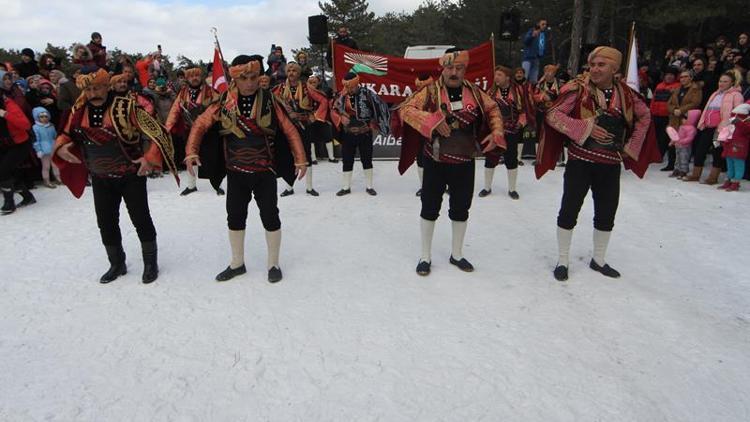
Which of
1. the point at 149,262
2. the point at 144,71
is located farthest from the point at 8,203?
the point at 144,71

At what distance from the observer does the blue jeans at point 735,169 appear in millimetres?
7656

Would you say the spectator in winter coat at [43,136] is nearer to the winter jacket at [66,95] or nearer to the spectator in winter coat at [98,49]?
the winter jacket at [66,95]

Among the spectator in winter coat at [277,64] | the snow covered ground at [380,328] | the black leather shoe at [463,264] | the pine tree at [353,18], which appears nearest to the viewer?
the snow covered ground at [380,328]

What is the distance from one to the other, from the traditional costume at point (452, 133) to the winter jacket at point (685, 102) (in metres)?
6.48

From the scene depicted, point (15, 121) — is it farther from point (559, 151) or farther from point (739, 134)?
point (739, 134)

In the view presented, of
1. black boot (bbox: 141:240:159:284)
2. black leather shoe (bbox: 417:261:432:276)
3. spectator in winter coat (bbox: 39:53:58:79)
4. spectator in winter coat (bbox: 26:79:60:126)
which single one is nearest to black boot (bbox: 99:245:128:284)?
black boot (bbox: 141:240:159:284)

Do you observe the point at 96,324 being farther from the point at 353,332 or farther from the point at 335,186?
the point at 335,186

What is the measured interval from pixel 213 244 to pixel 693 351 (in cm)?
490

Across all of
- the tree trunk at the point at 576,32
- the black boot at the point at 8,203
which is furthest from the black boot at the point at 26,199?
the tree trunk at the point at 576,32

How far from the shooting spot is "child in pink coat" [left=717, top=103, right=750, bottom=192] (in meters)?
7.43

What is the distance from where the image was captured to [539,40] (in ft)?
42.8

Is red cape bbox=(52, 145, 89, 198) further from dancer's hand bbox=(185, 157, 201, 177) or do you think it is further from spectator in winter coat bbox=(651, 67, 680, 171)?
spectator in winter coat bbox=(651, 67, 680, 171)

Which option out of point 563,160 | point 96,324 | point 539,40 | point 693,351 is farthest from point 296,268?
point 539,40

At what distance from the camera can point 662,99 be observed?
383 inches
